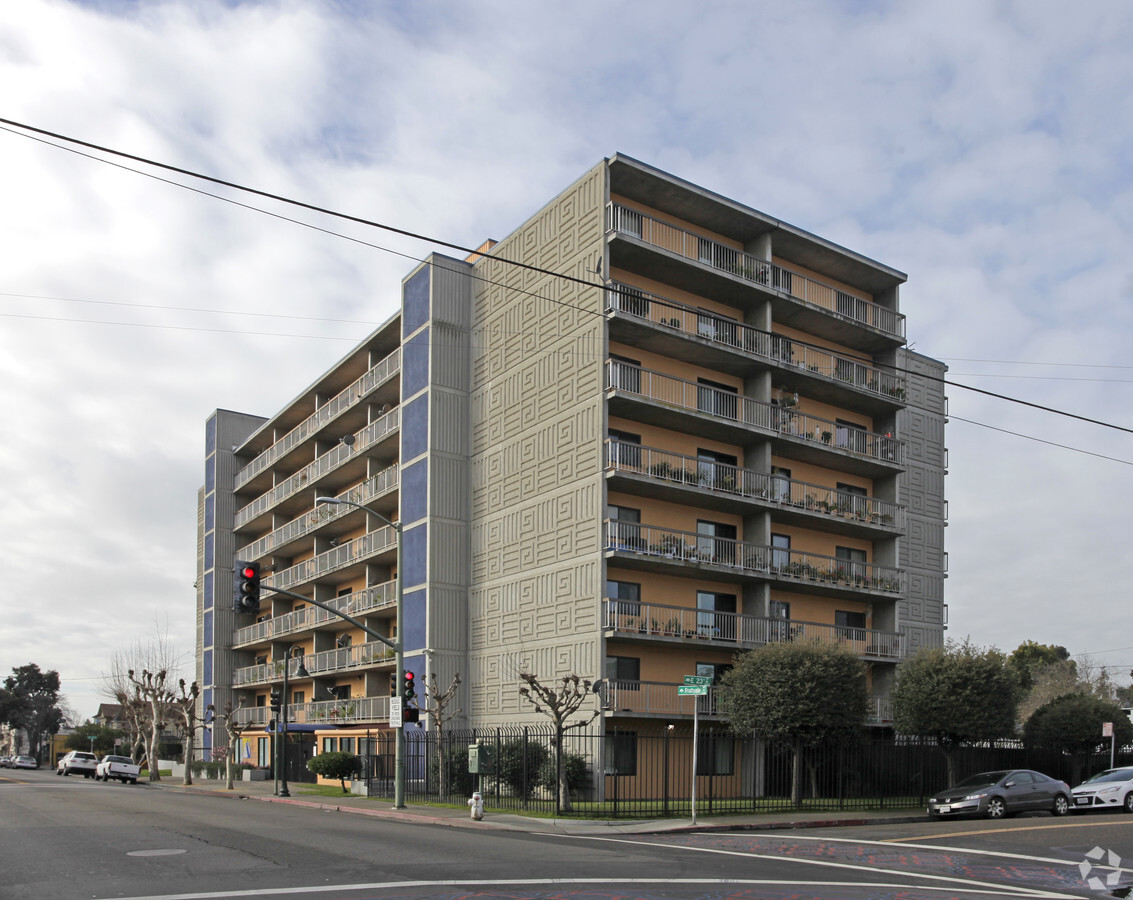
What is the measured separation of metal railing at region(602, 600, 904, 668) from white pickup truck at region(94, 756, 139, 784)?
119 ft

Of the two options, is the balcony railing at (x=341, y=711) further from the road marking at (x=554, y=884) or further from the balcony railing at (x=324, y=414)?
the road marking at (x=554, y=884)

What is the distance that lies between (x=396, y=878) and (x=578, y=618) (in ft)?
68.7

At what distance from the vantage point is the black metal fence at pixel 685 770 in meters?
Result: 30.4

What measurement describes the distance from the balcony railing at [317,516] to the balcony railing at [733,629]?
14.0 m

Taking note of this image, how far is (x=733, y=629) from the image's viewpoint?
37156 millimetres

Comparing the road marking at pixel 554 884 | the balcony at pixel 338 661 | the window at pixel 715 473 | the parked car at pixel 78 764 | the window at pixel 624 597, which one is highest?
the window at pixel 715 473

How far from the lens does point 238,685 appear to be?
6241 centimetres

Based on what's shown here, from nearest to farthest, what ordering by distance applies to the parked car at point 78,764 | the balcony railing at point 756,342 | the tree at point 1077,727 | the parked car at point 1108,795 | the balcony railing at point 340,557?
the parked car at point 1108,795, the balcony railing at point 756,342, the tree at point 1077,727, the balcony railing at point 340,557, the parked car at point 78,764

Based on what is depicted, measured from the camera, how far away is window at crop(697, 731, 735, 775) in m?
34.7

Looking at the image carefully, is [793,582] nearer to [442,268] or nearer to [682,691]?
[682,691]

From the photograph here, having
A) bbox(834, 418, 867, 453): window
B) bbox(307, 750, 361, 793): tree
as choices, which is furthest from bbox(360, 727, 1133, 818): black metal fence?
bbox(834, 418, 867, 453): window

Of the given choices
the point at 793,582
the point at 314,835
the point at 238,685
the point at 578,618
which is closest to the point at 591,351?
the point at 578,618

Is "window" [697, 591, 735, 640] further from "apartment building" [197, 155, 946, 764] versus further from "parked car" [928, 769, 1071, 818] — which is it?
"parked car" [928, 769, 1071, 818]

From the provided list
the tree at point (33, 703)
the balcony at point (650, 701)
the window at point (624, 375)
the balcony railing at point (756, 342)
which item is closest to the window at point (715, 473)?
the window at point (624, 375)
